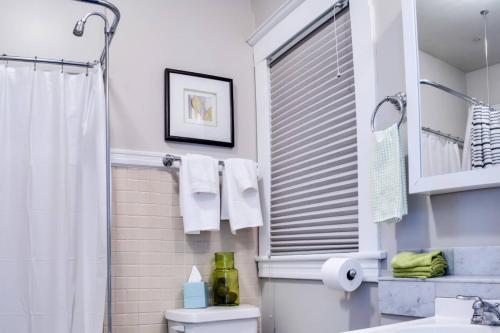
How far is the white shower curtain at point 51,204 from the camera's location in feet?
6.97

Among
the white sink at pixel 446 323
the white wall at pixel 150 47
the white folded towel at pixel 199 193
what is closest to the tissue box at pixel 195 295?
the white folded towel at pixel 199 193

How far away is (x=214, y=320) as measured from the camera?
7.72 ft

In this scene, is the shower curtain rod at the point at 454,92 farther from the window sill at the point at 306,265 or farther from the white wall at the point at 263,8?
the white wall at the point at 263,8

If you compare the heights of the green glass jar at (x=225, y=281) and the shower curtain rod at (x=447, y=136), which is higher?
the shower curtain rod at (x=447, y=136)

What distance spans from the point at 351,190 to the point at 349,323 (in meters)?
0.55

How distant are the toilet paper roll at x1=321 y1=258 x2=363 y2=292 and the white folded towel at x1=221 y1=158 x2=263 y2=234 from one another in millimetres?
783

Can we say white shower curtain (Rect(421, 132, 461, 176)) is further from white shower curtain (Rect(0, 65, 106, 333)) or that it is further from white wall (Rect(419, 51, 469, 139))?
white shower curtain (Rect(0, 65, 106, 333))

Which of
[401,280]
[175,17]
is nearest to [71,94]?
[175,17]

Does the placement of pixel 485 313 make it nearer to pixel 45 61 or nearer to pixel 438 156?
pixel 438 156

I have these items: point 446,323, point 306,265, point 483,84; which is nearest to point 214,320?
point 306,265

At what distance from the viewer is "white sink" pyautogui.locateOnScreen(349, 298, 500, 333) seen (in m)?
1.36

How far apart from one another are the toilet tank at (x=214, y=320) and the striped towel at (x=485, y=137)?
131 centimetres

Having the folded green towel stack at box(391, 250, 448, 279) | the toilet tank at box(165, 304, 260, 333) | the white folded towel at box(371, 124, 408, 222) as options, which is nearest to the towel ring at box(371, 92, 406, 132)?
the white folded towel at box(371, 124, 408, 222)

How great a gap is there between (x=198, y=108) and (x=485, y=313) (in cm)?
186
